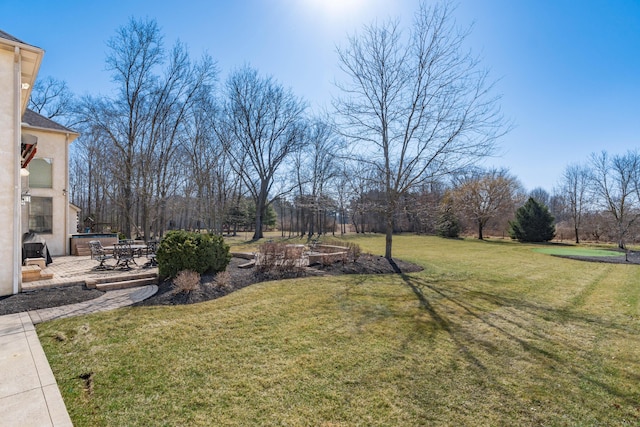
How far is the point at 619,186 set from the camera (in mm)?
24297

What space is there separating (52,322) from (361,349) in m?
4.87

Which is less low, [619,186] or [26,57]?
[26,57]

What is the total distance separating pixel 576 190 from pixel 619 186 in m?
6.58

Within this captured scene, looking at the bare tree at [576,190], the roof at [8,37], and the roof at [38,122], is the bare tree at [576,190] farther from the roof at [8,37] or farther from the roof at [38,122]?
the roof at [38,122]

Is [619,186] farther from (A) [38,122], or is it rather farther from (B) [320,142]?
(A) [38,122]

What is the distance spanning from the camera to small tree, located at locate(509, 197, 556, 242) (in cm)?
2720

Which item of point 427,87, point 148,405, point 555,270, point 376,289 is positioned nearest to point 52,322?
point 148,405

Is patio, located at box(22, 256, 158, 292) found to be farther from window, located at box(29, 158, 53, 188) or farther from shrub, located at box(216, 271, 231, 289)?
window, located at box(29, 158, 53, 188)

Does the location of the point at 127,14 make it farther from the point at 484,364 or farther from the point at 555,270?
the point at 555,270

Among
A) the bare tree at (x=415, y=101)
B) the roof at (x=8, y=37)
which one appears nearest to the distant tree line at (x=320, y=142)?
the bare tree at (x=415, y=101)

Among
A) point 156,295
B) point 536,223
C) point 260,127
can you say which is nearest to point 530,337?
point 156,295

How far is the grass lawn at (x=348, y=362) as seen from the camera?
107 inches

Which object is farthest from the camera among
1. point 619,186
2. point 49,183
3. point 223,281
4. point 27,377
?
point 619,186

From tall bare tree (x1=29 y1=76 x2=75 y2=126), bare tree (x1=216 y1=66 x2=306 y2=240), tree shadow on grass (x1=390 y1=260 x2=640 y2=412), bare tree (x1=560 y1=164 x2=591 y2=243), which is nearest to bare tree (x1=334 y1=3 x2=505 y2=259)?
tree shadow on grass (x1=390 y1=260 x2=640 y2=412)
